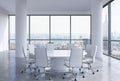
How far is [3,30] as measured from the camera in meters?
14.1

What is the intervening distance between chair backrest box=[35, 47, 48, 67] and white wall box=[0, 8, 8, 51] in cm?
901

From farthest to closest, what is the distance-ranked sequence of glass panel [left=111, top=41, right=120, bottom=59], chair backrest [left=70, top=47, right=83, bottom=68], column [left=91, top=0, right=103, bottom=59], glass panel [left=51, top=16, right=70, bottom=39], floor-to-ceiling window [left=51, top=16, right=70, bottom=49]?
glass panel [left=51, top=16, right=70, bottom=39], floor-to-ceiling window [left=51, top=16, right=70, bottom=49], column [left=91, top=0, right=103, bottom=59], glass panel [left=111, top=41, right=120, bottom=59], chair backrest [left=70, top=47, right=83, bottom=68]

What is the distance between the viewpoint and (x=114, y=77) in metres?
5.38

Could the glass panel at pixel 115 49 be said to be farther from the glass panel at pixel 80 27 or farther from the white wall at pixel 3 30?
the white wall at pixel 3 30

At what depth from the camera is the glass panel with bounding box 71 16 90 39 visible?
15.1 meters

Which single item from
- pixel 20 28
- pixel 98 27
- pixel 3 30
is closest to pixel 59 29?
pixel 3 30

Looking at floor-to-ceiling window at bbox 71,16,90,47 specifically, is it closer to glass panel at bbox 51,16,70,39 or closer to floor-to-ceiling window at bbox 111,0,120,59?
glass panel at bbox 51,16,70,39

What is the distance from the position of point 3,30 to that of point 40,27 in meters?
2.84

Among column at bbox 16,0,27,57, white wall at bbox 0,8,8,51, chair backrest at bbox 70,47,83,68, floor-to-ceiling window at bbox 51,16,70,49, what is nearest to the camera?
chair backrest at bbox 70,47,83,68

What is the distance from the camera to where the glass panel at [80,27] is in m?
15.1

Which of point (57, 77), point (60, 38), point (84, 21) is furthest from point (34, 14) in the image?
point (57, 77)

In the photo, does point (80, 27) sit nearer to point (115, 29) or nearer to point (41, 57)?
point (115, 29)

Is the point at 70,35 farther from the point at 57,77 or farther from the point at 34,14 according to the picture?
the point at 57,77

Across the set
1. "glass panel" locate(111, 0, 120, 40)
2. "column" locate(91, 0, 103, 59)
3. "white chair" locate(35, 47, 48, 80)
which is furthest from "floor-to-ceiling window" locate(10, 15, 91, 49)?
"white chair" locate(35, 47, 48, 80)
